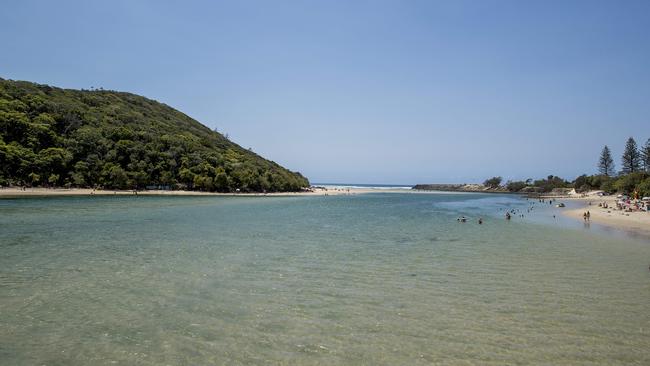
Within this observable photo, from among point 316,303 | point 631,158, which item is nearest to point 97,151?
point 316,303

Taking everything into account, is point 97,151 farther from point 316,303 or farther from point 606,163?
point 606,163

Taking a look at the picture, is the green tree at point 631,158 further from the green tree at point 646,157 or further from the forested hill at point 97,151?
the forested hill at point 97,151

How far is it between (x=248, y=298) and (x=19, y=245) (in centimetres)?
1723

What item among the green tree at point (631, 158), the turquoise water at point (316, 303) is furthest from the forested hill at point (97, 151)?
the green tree at point (631, 158)

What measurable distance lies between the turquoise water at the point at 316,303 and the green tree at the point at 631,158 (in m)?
132

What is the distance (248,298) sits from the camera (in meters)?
12.4

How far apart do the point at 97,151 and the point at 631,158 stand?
162 meters

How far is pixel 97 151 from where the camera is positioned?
313 ft

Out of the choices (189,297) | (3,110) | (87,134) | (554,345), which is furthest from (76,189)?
(554,345)

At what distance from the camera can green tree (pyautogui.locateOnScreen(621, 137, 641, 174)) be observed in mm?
125562

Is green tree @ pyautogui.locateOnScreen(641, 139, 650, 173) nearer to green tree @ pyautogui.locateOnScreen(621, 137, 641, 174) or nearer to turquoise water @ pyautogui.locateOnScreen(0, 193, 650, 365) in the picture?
green tree @ pyautogui.locateOnScreen(621, 137, 641, 174)

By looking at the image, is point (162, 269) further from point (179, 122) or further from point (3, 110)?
point (179, 122)

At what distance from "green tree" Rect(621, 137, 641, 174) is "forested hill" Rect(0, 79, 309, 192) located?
377 feet

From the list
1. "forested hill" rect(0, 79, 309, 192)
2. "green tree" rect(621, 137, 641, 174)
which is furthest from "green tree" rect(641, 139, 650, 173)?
"forested hill" rect(0, 79, 309, 192)
